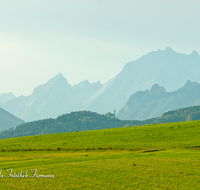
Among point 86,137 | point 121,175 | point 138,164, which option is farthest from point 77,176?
point 86,137

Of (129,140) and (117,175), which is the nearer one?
(117,175)

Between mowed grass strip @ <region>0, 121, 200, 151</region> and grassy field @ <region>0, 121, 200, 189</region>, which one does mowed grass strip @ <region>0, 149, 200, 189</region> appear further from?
mowed grass strip @ <region>0, 121, 200, 151</region>

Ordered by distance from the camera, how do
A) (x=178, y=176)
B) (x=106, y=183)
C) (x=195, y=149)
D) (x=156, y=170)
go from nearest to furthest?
(x=106, y=183)
(x=178, y=176)
(x=156, y=170)
(x=195, y=149)

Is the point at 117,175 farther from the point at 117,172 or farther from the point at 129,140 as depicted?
the point at 129,140

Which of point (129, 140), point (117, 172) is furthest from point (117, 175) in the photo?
point (129, 140)

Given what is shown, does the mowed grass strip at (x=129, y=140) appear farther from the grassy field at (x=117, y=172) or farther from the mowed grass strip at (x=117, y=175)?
the mowed grass strip at (x=117, y=175)

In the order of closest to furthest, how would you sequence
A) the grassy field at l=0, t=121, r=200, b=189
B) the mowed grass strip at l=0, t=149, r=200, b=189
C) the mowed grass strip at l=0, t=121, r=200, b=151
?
the mowed grass strip at l=0, t=149, r=200, b=189 < the grassy field at l=0, t=121, r=200, b=189 < the mowed grass strip at l=0, t=121, r=200, b=151

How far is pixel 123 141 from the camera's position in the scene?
52.7 metres

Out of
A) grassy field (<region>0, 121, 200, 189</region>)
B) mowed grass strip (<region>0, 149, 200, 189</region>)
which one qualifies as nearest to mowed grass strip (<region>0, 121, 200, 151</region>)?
grassy field (<region>0, 121, 200, 189</region>)

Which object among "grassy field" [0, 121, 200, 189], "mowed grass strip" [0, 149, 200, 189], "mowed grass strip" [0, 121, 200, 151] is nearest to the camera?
"mowed grass strip" [0, 149, 200, 189]

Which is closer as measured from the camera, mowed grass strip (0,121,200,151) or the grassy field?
the grassy field

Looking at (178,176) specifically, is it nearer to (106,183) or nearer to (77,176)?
(106,183)

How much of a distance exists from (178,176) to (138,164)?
5731mm

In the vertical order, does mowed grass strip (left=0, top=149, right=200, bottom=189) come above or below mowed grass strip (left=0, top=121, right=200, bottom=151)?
below
